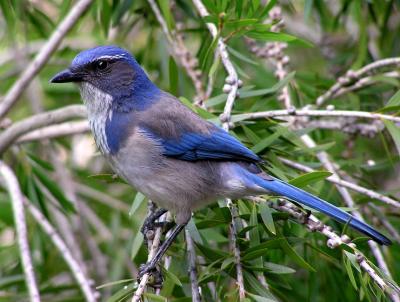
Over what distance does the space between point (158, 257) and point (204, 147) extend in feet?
2.62

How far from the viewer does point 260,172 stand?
4.03 metres

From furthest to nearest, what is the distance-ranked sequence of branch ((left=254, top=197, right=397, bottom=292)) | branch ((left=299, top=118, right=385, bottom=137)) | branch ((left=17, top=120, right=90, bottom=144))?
1. branch ((left=17, top=120, right=90, bottom=144))
2. branch ((left=299, top=118, right=385, bottom=137))
3. branch ((left=254, top=197, right=397, bottom=292))

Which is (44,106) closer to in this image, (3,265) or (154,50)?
(154,50)

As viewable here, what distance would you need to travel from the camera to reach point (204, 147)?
4.12 meters

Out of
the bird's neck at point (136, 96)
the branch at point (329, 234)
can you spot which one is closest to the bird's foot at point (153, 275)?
the branch at point (329, 234)

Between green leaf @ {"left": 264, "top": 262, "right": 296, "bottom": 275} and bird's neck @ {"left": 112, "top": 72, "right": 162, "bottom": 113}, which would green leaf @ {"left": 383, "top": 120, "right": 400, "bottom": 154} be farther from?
bird's neck @ {"left": 112, "top": 72, "right": 162, "bottom": 113}

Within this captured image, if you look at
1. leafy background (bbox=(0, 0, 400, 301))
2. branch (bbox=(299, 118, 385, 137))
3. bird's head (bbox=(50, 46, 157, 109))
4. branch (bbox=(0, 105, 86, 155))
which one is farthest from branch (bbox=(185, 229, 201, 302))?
branch (bbox=(0, 105, 86, 155))

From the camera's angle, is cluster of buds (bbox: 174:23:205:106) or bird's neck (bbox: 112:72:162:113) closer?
bird's neck (bbox: 112:72:162:113)

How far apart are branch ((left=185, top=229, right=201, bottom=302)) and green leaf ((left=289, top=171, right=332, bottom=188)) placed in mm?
570

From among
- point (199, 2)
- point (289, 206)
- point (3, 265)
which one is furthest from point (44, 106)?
point (289, 206)

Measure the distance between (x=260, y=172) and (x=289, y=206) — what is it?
44 cm

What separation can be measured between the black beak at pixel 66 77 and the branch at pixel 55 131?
0.57m

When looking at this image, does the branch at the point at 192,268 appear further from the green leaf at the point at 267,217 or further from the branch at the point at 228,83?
the branch at the point at 228,83

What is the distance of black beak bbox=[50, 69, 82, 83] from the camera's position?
4.18 m
